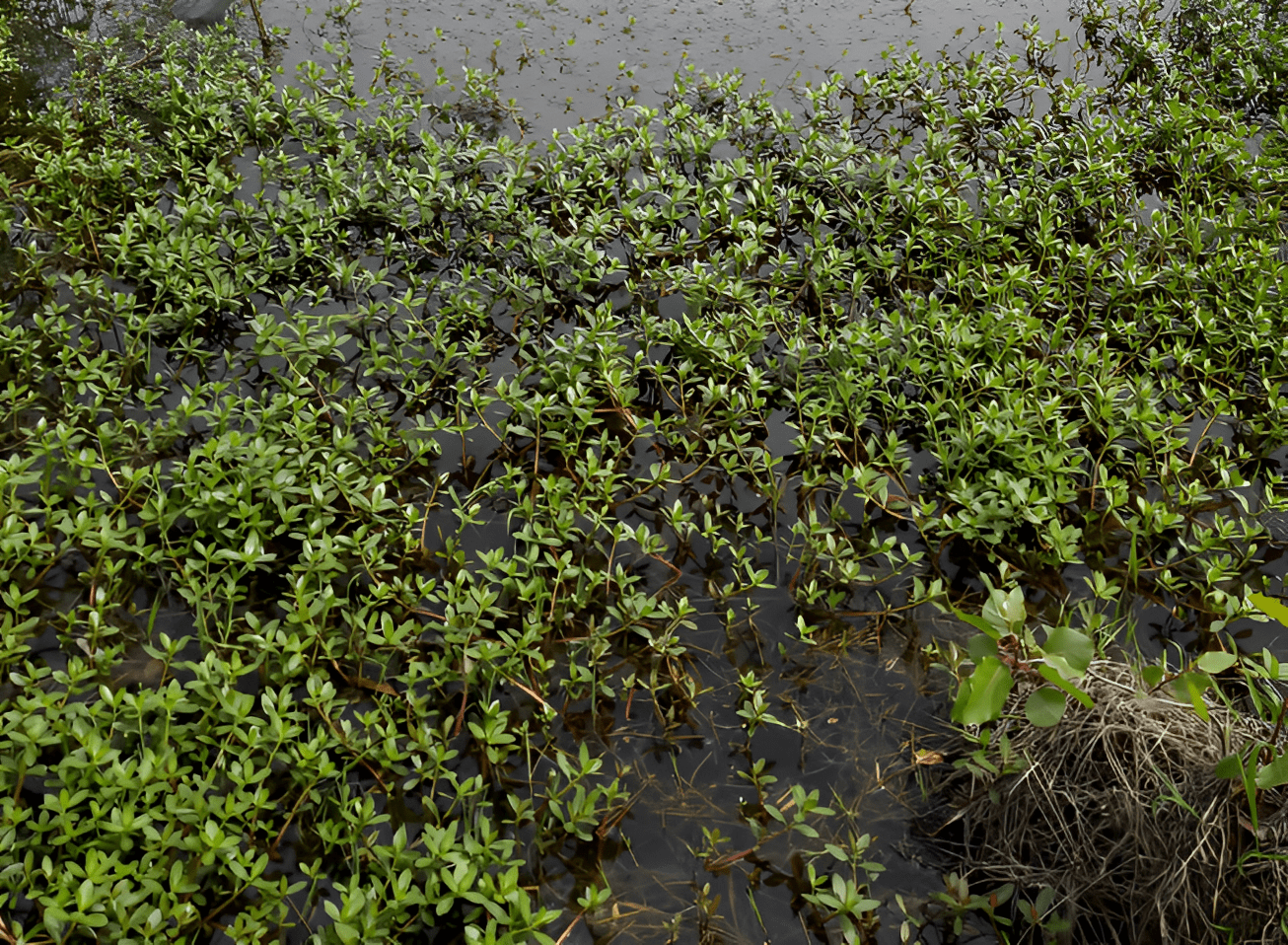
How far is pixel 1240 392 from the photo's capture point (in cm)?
420

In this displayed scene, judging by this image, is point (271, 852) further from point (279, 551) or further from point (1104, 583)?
point (1104, 583)

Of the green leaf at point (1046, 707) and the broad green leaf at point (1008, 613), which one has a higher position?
the broad green leaf at point (1008, 613)

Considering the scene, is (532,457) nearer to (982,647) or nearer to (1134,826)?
(982,647)

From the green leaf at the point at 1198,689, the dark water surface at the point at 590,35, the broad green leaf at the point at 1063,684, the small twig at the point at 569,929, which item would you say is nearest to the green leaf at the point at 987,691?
the broad green leaf at the point at 1063,684

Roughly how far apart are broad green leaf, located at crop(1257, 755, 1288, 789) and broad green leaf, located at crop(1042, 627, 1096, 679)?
1.66ft

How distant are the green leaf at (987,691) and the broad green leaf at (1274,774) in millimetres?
687

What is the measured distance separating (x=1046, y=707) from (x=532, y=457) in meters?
2.39

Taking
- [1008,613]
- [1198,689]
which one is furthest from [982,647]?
[1198,689]

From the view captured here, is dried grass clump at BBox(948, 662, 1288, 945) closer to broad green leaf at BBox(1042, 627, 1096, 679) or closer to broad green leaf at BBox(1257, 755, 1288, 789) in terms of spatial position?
broad green leaf at BBox(1257, 755, 1288, 789)

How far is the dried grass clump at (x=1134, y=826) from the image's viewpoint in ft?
7.90

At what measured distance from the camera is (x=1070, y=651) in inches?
90.1

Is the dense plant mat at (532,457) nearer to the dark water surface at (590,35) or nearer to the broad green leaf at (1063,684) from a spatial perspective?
the broad green leaf at (1063,684)

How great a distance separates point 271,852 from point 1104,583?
3.04m

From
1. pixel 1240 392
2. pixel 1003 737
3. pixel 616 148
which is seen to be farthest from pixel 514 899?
pixel 616 148
